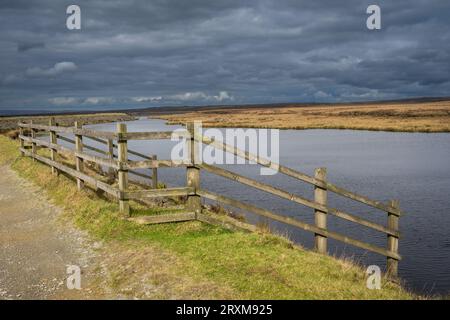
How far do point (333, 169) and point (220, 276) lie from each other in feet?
82.1

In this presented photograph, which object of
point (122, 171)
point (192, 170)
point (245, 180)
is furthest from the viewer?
point (122, 171)

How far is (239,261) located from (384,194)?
16.0 meters

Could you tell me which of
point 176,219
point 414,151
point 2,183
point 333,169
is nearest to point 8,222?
point 176,219

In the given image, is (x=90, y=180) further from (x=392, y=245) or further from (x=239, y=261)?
(x=392, y=245)

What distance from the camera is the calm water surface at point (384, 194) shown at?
14.0 meters

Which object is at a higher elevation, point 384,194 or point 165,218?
point 165,218

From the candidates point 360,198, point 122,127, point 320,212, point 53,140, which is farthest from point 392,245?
point 53,140

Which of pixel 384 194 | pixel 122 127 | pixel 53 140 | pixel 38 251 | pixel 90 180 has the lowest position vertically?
pixel 384 194

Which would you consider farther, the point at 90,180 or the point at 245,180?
the point at 90,180

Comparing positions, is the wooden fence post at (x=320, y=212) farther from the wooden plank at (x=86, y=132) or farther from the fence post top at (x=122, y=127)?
the wooden plank at (x=86, y=132)

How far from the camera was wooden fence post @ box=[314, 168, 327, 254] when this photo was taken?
37.2 ft

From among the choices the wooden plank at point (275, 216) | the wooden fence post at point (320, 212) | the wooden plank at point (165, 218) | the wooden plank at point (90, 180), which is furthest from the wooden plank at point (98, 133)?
the wooden fence post at point (320, 212)

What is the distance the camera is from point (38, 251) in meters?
10.6
